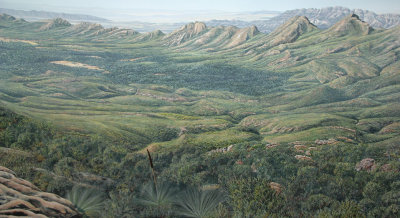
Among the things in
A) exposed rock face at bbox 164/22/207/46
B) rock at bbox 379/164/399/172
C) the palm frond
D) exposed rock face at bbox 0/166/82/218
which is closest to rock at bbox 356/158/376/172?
rock at bbox 379/164/399/172

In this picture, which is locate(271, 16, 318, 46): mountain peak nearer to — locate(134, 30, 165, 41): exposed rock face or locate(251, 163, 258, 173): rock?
locate(134, 30, 165, 41): exposed rock face

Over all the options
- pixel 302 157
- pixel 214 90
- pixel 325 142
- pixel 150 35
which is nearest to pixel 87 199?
pixel 302 157

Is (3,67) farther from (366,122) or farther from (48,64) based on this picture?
(366,122)

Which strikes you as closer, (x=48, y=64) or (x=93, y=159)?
(x=93, y=159)

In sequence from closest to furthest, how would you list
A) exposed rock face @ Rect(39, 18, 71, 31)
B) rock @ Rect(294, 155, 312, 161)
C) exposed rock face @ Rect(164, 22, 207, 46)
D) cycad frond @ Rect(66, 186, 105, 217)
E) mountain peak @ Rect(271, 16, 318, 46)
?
cycad frond @ Rect(66, 186, 105, 217) < rock @ Rect(294, 155, 312, 161) < mountain peak @ Rect(271, 16, 318, 46) < exposed rock face @ Rect(164, 22, 207, 46) < exposed rock face @ Rect(39, 18, 71, 31)

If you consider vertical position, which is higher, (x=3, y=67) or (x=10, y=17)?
(x=10, y=17)

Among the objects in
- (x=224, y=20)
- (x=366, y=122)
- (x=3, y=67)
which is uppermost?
(x=224, y=20)

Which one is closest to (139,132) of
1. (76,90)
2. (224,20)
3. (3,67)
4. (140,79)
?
(76,90)

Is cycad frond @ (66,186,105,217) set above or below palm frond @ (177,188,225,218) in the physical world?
below
